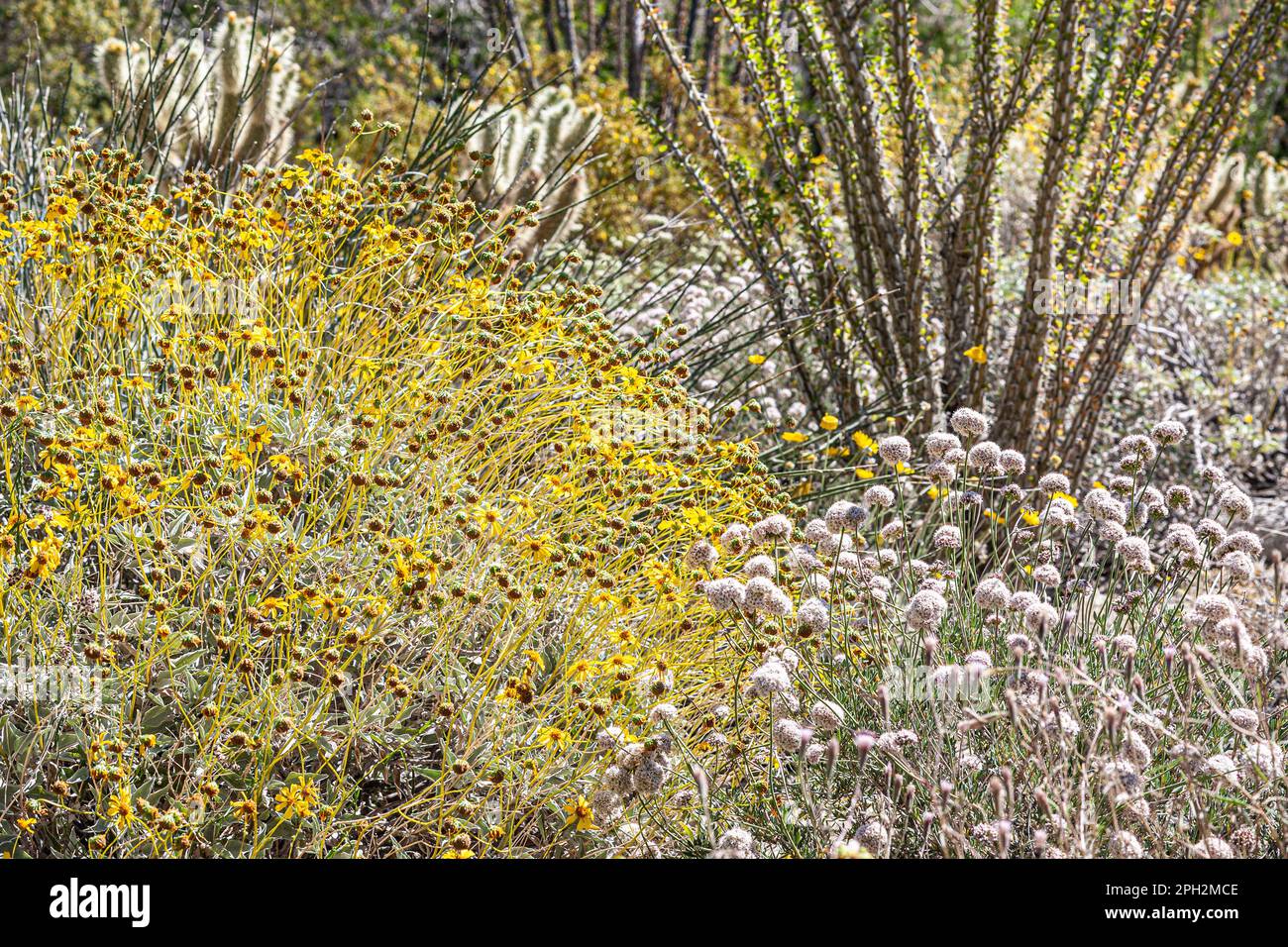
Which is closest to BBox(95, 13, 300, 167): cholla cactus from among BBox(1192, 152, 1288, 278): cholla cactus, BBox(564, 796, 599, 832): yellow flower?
BBox(564, 796, 599, 832): yellow flower

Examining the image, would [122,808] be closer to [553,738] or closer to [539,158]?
[553,738]

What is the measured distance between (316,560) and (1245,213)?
761cm

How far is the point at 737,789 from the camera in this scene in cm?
221

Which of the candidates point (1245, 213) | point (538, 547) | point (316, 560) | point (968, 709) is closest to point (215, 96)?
point (316, 560)

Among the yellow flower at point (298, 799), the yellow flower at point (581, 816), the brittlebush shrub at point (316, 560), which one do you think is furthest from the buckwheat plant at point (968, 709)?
the yellow flower at point (298, 799)

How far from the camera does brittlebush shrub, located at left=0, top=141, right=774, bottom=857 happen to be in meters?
2.00

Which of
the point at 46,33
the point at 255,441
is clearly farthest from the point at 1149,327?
the point at 46,33

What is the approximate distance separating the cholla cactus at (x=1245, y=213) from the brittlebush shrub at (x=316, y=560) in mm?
5582

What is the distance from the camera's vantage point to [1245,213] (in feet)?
26.6

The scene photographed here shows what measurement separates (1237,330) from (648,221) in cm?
292

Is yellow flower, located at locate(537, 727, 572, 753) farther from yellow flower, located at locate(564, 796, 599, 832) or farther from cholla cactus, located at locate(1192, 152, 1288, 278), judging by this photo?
cholla cactus, located at locate(1192, 152, 1288, 278)

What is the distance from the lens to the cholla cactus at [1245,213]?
7215 millimetres

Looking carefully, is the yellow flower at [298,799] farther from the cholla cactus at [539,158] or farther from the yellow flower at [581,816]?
the cholla cactus at [539,158]

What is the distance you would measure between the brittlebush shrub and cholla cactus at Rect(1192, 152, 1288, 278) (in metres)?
5.58
